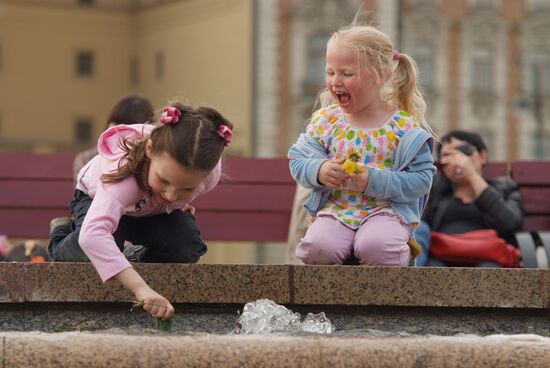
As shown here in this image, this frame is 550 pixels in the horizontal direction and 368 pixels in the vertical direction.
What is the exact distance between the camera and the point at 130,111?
9141 millimetres

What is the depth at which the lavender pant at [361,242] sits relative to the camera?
6.49 m

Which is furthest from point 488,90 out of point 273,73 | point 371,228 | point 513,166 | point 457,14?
point 371,228

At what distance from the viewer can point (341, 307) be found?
6.00 m

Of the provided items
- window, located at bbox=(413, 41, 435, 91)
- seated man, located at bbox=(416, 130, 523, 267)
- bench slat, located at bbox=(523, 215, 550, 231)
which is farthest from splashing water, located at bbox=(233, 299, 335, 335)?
window, located at bbox=(413, 41, 435, 91)

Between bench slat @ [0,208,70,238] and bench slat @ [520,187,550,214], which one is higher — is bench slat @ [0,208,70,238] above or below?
below

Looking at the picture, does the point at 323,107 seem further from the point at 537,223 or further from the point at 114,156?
the point at 537,223

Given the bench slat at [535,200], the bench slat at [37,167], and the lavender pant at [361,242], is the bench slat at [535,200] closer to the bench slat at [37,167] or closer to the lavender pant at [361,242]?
the bench slat at [37,167]

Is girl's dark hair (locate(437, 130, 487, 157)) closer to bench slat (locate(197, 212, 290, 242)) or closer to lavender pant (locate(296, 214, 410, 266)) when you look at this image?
bench slat (locate(197, 212, 290, 242))

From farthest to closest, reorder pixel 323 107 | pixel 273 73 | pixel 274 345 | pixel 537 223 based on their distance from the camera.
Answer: pixel 273 73
pixel 537 223
pixel 323 107
pixel 274 345

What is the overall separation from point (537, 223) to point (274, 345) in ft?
17.0

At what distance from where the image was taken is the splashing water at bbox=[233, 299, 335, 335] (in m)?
5.63

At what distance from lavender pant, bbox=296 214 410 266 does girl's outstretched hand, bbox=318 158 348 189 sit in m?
0.21

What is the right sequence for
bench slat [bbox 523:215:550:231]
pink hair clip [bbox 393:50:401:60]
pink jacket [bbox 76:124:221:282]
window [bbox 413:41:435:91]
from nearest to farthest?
pink jacket [bbox 76:124:221:282] → pink hair clip [bbox 393:50:401:60] → bench slat [bbox 523:215:550:231] → window [bbox 413:41:435:91]

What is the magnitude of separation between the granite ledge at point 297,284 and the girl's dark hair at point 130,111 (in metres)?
3.27
